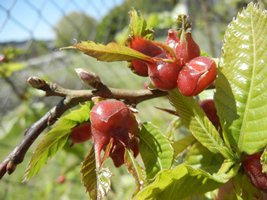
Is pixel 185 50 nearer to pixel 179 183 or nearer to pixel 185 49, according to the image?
pixel 185 49

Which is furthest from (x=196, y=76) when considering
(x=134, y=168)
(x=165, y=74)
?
(x=134, y=168)

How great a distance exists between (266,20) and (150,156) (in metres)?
0.25

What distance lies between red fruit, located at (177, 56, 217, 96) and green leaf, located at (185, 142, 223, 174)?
159 mm

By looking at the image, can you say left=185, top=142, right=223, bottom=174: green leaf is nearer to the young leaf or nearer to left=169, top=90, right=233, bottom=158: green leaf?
left=169, top=90, right=233, bottom=158: green leaf

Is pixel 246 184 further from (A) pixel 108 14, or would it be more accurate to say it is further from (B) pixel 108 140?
(A) pixel 108 14

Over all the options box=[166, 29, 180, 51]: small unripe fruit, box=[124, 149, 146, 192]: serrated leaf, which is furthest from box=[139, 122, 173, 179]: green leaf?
box=[166, 29, 180, 51]: small unripe fruit

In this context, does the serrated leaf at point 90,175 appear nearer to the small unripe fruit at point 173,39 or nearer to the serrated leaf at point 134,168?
the serrated leaf at point 134,168

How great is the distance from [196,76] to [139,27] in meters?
0.16

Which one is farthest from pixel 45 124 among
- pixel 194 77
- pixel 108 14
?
pixel 108 14

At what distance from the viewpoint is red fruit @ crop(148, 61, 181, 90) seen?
2.19 ft

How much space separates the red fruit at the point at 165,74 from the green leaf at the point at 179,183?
0.47 ft

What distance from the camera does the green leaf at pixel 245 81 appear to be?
0.65 metres

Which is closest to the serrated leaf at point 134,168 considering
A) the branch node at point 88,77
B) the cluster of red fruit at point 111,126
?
the cluster of red fruit at point 111,126

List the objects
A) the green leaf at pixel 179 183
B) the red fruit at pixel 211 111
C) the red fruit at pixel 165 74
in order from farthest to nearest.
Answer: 1. the red fruit at pixel 211 111
2. the red fruit at pixel 165 74
3. the green leaf at pixel 179 183
